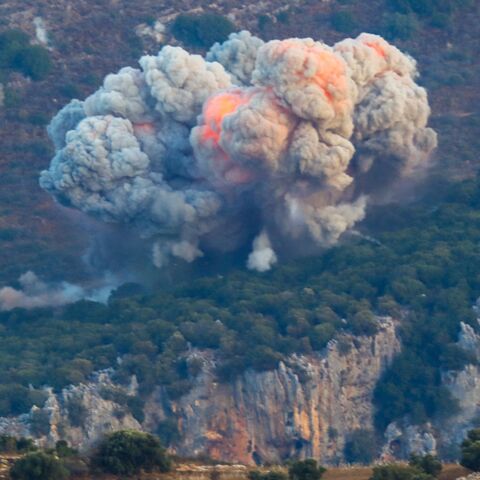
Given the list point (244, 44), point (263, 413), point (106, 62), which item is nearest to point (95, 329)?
point (263, 413)

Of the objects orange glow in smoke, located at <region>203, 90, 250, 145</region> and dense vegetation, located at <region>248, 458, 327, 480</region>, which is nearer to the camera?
dense vegetation, located at <region>248, 458, 327, 480</region>

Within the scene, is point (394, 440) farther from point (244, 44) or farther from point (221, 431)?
point (244, 44)

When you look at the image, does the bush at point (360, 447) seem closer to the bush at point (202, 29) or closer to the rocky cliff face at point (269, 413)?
the rocky cliff face at point (269, 413)

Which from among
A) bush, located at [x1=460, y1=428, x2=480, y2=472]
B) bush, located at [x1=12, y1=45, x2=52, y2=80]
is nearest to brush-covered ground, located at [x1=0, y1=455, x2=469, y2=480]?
bush, located at [x1=460, y1=428, x2=480, y2=472]

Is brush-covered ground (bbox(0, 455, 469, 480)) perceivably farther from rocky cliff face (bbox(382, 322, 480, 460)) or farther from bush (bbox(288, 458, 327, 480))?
rocky cliff face (bbox(382, 322, 480, 460))

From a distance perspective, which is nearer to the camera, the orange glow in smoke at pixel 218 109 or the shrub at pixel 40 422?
the shrub at pixel 40 422

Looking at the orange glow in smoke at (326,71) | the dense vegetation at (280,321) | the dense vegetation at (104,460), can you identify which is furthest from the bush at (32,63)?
the dense vegetation at (104,460)

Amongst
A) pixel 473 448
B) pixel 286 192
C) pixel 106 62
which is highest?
pixel 473 448
